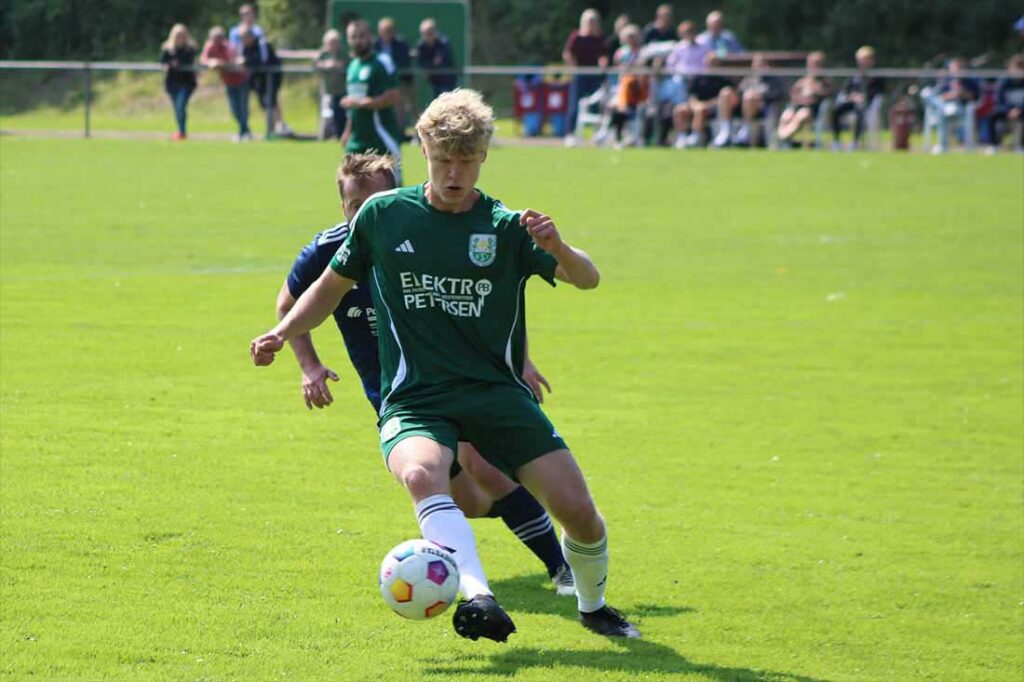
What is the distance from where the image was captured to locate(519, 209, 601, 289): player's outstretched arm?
17.4 feet

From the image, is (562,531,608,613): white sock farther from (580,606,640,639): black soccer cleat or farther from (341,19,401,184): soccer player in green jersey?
(341,19,401,184): soccer player in green jersey

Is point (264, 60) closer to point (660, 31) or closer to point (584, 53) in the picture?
point (584, 53)

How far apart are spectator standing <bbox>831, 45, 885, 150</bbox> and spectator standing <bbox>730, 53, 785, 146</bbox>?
51.5 inches

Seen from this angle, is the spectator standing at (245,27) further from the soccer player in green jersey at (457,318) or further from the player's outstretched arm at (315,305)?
the soccer player in green jersey at (457,318)

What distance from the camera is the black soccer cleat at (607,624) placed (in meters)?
6.18

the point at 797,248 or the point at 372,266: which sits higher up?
the point at 372,266

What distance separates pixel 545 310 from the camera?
14.4 m

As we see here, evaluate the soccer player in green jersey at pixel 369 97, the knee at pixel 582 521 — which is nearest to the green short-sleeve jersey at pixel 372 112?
the soccer player in green jersey at pixel 369 97

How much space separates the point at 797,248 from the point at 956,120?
16638 mm

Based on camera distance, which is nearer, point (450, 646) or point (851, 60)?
point (450, 646)

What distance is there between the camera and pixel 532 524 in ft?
22.1

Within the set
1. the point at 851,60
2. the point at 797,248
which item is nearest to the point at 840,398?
the point at 797,248

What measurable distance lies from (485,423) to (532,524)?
3.97 feet

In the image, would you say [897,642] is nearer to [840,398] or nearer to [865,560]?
[865,560]
